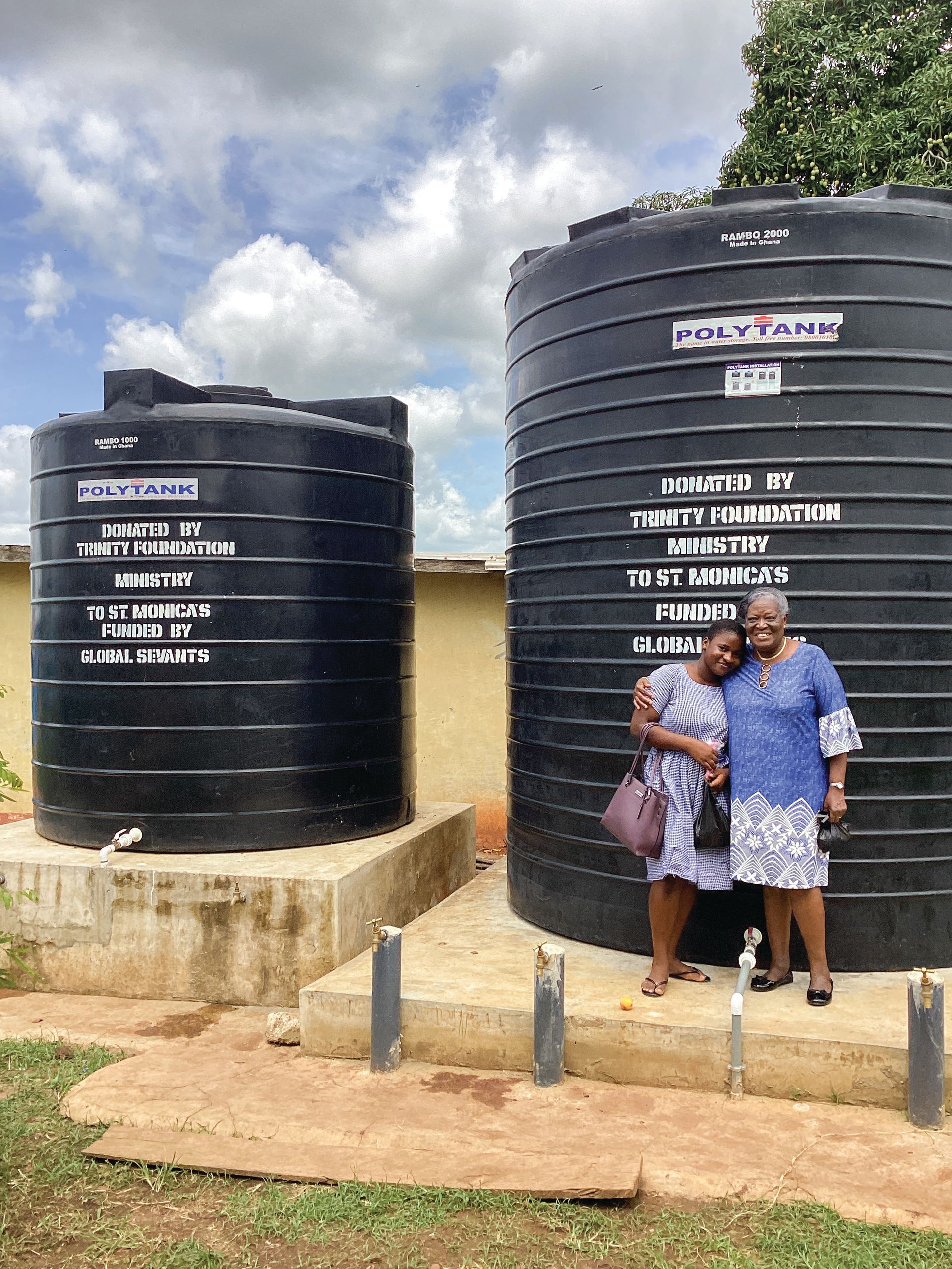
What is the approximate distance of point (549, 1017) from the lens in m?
3.99

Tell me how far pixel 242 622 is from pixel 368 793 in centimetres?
132

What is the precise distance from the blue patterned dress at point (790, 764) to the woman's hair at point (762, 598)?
184 millimetres

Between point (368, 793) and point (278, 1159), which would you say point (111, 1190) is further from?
point (368, 793)

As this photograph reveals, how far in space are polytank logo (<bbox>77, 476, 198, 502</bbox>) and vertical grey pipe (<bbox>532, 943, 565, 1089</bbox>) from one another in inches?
132

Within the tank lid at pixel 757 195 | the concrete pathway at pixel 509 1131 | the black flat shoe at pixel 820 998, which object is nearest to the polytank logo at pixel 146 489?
the concrete pathway at pixel 509 1131

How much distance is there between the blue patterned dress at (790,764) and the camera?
13.4 feet

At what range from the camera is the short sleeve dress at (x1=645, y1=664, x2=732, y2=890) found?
13.9ft

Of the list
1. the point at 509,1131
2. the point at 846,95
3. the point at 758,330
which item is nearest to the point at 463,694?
the point at 758,330

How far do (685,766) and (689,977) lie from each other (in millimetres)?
901

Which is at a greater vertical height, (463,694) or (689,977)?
(463,694)

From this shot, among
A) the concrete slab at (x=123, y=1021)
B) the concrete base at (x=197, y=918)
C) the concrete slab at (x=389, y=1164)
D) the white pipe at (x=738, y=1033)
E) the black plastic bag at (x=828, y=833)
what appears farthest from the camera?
the concrete base at (x=197, y=918)

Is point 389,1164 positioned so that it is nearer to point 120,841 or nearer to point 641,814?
point 641,814

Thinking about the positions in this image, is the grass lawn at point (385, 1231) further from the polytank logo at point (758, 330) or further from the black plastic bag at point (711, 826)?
the polytank logo at point (758, 330)

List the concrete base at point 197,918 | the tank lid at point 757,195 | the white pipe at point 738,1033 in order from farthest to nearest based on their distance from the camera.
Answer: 1. the concrete base at point 197,918
2. the tank lid at point 757,195
3. the white pipe at point 738,1033
